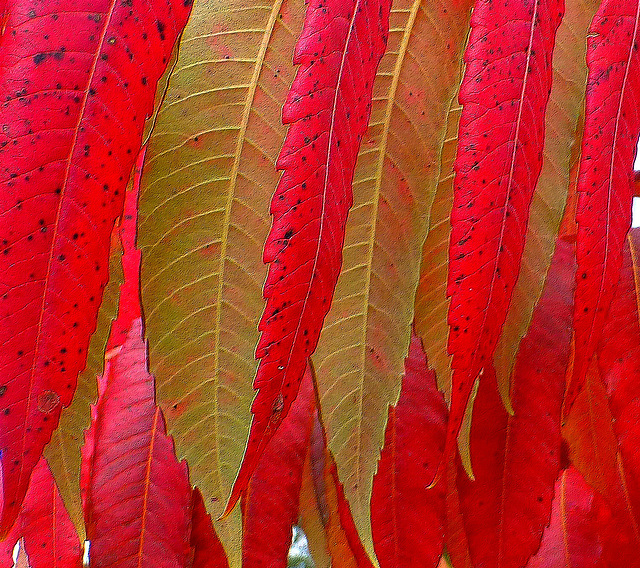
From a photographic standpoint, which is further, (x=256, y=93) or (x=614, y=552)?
(x=614, y=552)

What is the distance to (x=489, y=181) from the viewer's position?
475 millimetres

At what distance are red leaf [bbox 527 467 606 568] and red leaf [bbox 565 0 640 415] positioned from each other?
1.37ft

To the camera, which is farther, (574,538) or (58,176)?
(574,538)

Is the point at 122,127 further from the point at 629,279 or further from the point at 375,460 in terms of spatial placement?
the point at 629,279

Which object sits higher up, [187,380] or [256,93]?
[256,93]

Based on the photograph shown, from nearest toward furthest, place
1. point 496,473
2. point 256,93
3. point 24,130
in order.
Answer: point 24,130, point 256,93, point 496,473

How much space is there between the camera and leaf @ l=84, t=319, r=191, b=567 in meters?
0.72

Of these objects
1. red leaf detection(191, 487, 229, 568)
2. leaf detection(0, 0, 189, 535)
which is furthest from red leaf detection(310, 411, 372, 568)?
leaf detection(0, 0, 189, 535)

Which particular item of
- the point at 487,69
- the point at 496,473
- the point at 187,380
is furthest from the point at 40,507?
the point at 487,69

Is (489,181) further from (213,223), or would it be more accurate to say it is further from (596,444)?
(596,444)

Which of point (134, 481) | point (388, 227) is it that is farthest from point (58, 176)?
point (134, 481)

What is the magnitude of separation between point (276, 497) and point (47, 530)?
0.73 feet

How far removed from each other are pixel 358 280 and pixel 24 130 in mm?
259

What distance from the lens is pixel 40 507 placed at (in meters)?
0.74
